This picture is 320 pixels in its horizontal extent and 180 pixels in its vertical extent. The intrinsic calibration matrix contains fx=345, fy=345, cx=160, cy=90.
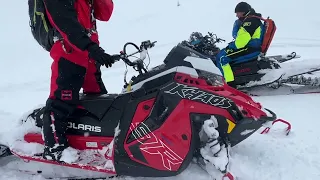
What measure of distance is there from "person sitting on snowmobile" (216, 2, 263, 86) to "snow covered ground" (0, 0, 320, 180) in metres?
0.69

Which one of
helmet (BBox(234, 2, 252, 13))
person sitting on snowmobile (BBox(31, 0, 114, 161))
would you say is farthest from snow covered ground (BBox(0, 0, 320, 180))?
helmet (BBox(234, 2, 252, 13))

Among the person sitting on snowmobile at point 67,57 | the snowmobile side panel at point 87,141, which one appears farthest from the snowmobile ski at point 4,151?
the person sitting on snowmobile at point 67,57

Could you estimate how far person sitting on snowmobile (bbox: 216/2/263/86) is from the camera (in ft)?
17.8

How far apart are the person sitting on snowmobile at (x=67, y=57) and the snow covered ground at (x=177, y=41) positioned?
44 centimetres

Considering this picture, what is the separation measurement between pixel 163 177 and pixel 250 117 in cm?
89

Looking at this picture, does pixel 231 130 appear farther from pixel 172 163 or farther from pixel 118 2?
pixel 118 2

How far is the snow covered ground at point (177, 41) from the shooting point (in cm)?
286

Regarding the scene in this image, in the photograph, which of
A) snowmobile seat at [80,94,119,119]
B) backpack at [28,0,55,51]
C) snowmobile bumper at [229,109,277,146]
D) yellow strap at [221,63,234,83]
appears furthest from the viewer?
yellow strap at [221,63,234,83]

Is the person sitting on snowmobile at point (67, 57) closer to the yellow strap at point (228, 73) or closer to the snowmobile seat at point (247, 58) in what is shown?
the yellow strap at point (228, 73)

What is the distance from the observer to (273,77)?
206 inches

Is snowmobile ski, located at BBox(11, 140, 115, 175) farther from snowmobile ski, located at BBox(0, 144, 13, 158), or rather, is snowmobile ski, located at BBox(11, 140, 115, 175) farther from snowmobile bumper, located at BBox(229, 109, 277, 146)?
snowmobile bumper, located at BBox(229, 109, 277, 146)

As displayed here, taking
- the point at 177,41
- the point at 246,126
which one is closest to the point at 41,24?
the point at 246,126

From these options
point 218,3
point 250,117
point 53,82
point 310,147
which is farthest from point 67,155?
point 218,3

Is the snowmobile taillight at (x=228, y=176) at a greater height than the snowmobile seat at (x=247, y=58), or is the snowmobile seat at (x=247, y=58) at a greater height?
the snowmobile seat at (x=247, y=58)
